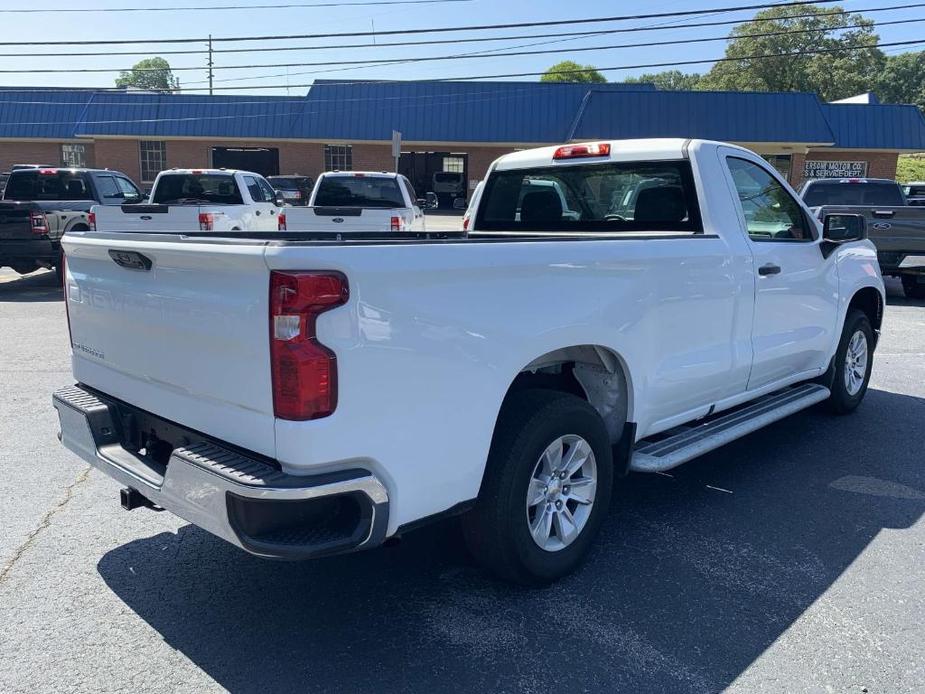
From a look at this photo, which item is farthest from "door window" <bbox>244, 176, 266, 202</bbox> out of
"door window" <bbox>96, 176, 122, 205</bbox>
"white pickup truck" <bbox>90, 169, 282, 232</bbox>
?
"door window" <bbox>96, 176, 122, 205</bbox>

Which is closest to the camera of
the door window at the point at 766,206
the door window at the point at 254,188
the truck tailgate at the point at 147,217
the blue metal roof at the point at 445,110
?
the door window at the point at 766,206

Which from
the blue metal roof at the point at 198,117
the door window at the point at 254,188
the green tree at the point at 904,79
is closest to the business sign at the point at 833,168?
the blue metal roof at the point at 198,117

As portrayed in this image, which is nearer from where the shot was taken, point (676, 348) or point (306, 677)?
point (306, 677)

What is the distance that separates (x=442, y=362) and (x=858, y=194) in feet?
44.1

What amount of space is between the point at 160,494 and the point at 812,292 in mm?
4464

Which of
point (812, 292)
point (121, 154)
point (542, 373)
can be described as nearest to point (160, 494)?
point (542, 373)

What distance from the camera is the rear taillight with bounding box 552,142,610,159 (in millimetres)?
5035

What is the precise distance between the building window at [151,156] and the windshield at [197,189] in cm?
2456

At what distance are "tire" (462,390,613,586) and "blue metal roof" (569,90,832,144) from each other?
30804 mm

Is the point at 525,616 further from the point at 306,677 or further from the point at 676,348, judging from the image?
the point at 676,348

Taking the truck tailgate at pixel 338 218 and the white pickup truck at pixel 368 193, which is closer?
the truck tailgate at pixel 338 218

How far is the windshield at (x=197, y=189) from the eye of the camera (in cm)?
1438

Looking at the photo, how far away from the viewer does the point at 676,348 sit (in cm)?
419

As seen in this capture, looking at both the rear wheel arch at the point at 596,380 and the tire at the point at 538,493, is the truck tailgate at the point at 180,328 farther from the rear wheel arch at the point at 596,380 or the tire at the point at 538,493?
the rear wheel arch at the point at 596,380
